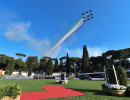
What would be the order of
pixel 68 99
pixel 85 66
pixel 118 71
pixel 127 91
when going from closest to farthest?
1. pixel 68 99
2. pixel 127 91
3. pixel 118 71
4. pixel 85 66

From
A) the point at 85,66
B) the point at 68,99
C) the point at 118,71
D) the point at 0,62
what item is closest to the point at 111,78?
the point at 118,71

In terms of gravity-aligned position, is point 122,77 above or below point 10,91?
above

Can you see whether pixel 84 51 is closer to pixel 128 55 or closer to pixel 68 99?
pixel 128 55

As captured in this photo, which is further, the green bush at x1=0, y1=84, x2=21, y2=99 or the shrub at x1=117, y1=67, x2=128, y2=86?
the shrub at x1=117, y1=67, x2=128, y2=86

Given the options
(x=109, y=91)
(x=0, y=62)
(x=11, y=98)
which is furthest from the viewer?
(x=0, y=62)

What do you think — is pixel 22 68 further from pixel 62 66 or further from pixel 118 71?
pixel 118 71

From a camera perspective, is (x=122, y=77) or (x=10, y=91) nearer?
(x=10, y=91)

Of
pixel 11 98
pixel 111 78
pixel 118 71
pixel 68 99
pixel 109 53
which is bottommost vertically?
pixel 68 99

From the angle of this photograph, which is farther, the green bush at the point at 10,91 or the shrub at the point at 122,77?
the shrub at the point at 122,77

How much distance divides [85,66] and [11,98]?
50941mm

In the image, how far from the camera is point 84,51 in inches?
2197

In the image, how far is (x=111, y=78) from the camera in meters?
8.66

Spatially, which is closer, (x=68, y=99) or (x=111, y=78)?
(x=68, y=99)

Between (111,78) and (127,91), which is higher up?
(111,78)
